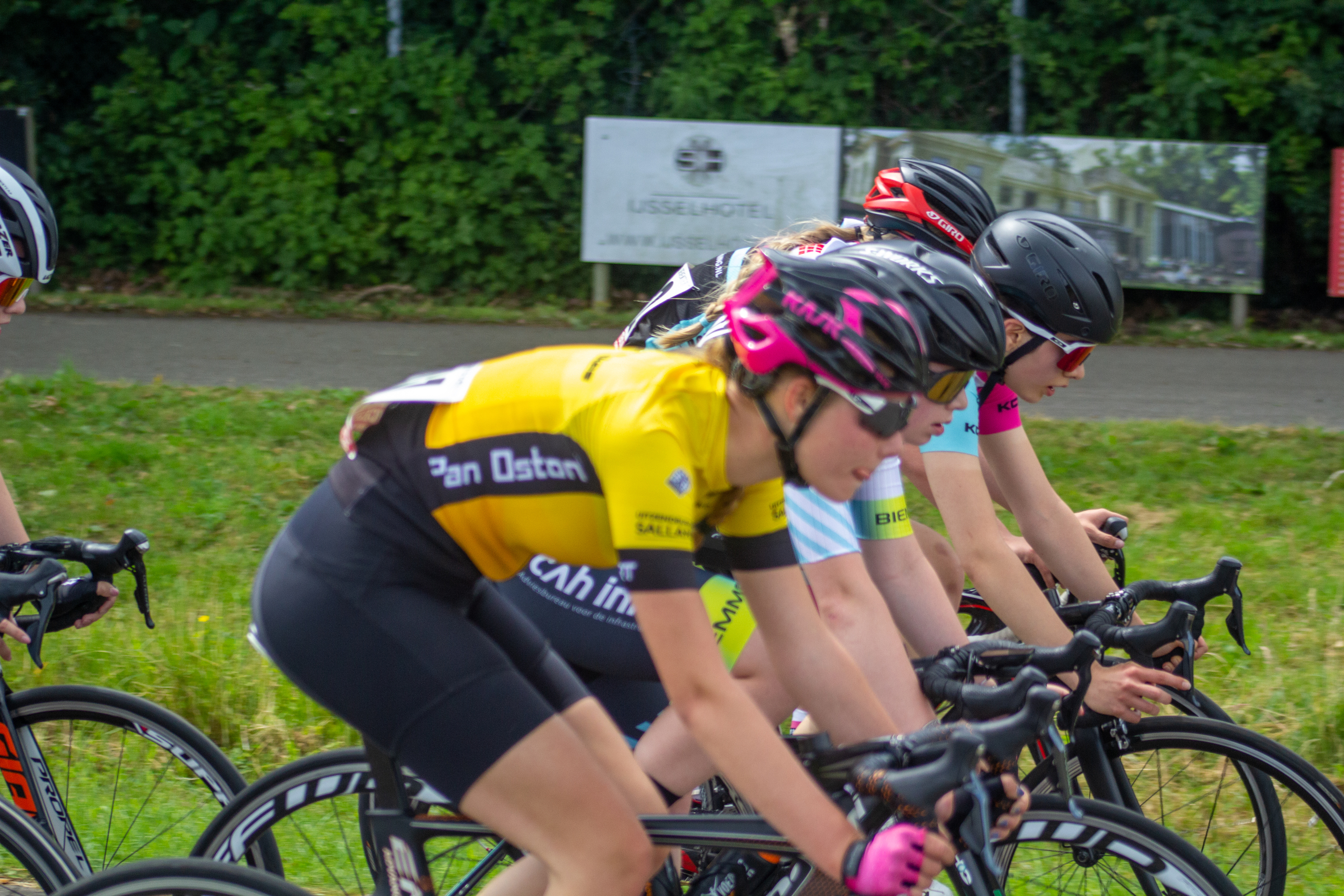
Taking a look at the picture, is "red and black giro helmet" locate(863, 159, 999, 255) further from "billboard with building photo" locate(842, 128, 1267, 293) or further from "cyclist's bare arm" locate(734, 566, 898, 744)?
"billboard with building photo" locate(842, 128, 1267, 293)

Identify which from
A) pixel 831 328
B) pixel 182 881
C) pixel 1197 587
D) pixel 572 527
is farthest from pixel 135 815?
pixel 1197 587

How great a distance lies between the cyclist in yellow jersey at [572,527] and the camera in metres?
2.13

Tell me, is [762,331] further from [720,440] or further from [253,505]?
[253,505]

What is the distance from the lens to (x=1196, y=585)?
323 centimetres

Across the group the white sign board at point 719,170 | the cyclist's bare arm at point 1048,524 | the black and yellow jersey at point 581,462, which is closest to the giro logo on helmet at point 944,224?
the cyclist's bare arm at point 1048,524

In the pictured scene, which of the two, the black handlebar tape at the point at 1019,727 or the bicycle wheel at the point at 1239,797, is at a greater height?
the black handlebar tape at the point at 1019,727

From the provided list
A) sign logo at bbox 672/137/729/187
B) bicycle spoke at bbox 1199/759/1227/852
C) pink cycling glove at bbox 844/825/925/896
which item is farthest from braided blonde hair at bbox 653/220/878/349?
sign logo at bbox 672/137/729/187

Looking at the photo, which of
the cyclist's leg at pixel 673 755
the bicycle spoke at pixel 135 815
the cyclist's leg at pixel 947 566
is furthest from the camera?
the cyclist's leg at pixel 947 566

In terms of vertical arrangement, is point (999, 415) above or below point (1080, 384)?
above

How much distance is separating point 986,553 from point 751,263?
91 cm

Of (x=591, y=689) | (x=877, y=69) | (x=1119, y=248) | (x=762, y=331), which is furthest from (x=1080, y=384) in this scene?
(x=762, y=331)

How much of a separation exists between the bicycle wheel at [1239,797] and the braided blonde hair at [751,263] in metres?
1.29

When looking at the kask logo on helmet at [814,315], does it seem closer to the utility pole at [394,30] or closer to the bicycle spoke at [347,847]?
the bicycle spoke at [347,847]

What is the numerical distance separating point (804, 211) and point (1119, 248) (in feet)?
9.34
